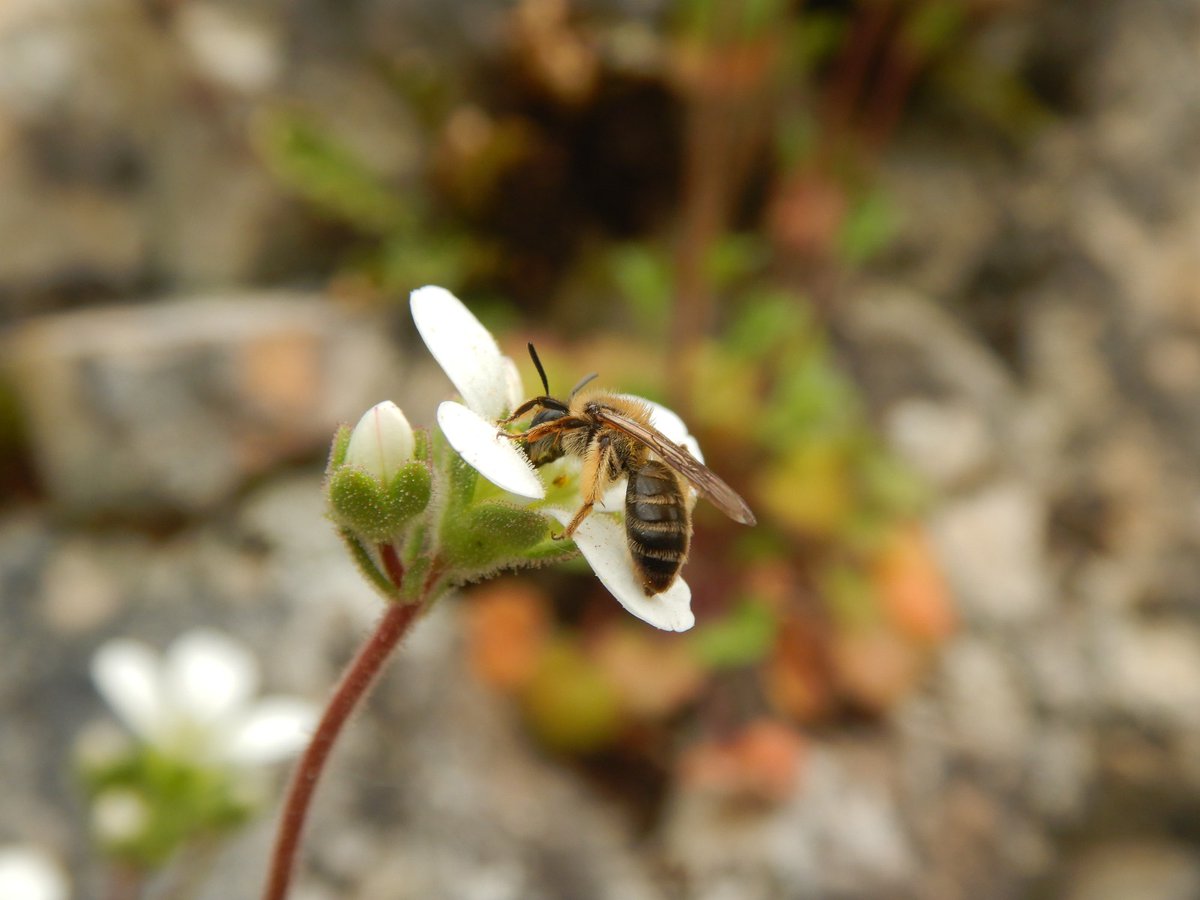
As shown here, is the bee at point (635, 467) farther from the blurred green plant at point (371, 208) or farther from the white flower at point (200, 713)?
the blurred green plant at point (371, 208)

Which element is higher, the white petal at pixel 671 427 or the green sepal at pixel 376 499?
the white petal at pixel 671 427

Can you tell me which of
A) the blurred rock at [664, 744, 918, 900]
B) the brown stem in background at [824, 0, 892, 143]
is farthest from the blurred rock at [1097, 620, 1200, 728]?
the brown stem in background at [824, 0, 892, 143]

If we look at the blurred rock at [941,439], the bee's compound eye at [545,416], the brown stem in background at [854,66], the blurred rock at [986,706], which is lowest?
the bee's compound eye at [545,416]

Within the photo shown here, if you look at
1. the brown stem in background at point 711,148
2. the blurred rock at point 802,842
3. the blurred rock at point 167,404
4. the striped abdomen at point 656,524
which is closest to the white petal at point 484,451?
the striped abdomen at point 656,524

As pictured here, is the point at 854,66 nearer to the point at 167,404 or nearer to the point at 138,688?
the point at 167,404

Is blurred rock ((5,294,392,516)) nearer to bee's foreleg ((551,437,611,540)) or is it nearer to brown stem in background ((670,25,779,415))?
brown stem in background ((670,25,779,415))

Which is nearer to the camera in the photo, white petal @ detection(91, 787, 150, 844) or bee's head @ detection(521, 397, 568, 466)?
bee's head @ detection(521, 397, 568, 466)

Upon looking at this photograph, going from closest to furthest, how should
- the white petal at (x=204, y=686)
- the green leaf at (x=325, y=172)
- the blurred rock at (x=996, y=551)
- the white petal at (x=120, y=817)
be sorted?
the white petal at (x=120, y=817)
the white petal at (x=204, y=686)
the green leaf at (x=325, y=172)
the blurred rock at (x=996, y=551)

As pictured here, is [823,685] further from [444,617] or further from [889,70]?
[889,70]
